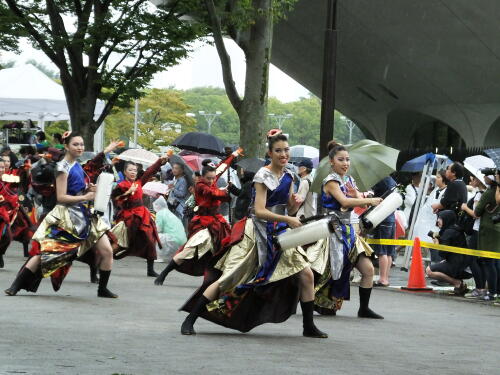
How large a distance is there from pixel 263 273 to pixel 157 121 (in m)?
66.8

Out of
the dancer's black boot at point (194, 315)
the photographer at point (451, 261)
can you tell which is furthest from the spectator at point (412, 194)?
the dancer's black boot at point (194, 315)

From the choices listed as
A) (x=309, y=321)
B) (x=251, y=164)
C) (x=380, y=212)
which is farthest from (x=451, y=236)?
(x=309, y=321)

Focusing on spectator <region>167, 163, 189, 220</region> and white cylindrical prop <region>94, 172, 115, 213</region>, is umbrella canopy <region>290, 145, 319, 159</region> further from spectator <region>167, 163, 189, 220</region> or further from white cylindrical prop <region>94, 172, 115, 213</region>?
white cylindrical prop <region>94, 172, 115, 213</region>

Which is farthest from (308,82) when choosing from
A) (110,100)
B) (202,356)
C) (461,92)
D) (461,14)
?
(202,356)

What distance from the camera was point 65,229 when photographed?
11.1m

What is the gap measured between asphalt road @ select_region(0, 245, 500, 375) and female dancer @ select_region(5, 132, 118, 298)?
12.1 inches

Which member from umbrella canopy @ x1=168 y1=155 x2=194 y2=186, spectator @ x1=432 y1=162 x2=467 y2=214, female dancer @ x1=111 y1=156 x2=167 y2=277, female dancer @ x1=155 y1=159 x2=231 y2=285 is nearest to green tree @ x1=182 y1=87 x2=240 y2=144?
umbrella canopy @ x1=168 y1=155 x2=194 y2=186

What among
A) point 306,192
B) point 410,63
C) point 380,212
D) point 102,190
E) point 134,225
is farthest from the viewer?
point 410,63

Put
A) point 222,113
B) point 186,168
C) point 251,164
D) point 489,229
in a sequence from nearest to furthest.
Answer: point 489,229 < point 251,164 < point 186,168 < point 222,113

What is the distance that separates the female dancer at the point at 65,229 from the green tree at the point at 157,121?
60642 mm

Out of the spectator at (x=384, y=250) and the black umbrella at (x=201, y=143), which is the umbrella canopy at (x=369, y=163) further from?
the black umbrella at (x=201, y=143)

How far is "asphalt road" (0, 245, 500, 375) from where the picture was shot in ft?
22.7

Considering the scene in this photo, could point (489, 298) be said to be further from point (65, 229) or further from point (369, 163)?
point (65, 229)

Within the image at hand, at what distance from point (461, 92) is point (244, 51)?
63.7 ft
